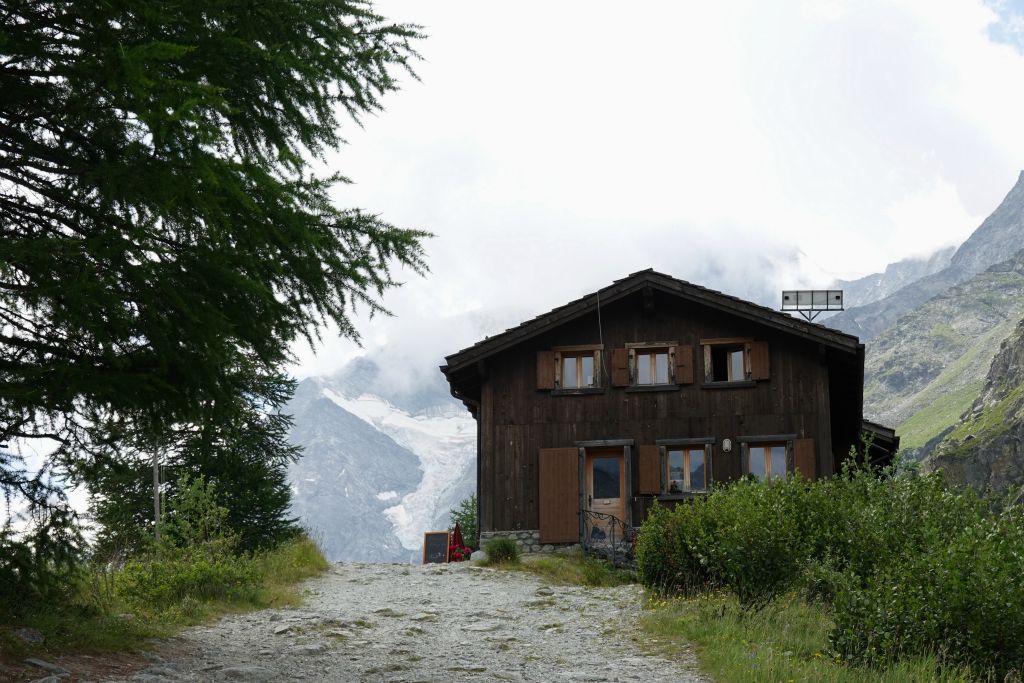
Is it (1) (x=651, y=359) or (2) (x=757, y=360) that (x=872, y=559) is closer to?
(2) (x=757, y=360)

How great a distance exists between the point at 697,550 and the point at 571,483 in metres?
9.26

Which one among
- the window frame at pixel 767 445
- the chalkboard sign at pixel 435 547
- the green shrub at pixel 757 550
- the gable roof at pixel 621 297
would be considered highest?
the gable roof at pixel 621 297

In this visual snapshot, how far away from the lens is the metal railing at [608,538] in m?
20.7

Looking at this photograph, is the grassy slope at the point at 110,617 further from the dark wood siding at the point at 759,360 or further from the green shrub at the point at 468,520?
the green shrub at the point at 468,520

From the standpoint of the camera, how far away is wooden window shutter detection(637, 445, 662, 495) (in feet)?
70.8

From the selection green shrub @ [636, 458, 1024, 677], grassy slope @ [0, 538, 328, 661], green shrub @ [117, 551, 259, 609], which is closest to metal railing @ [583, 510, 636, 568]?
green shrub @ [636, 458, 1024, 677]

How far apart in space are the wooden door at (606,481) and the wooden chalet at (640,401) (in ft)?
0.09

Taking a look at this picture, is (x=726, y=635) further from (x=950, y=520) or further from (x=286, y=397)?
(x=286, y=397)

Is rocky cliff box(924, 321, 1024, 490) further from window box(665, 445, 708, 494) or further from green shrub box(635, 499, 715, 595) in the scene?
green shrub box(635, 499, 715, 595)

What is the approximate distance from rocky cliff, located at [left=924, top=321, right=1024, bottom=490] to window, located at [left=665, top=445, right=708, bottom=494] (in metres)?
67.3

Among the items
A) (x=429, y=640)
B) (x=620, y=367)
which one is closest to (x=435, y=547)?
(x=620, y=367)

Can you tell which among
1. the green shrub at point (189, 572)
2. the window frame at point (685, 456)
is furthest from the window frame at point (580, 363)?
the green shrub at point (189, 572)

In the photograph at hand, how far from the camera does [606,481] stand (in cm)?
2219

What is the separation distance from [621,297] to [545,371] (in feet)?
7.55
